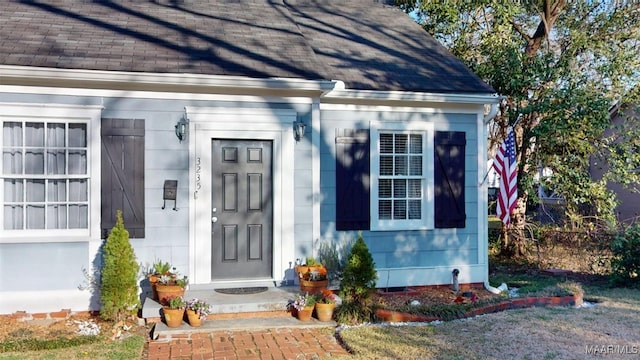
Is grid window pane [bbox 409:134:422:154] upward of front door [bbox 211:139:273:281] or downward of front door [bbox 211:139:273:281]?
upward

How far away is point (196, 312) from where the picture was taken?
568 cm

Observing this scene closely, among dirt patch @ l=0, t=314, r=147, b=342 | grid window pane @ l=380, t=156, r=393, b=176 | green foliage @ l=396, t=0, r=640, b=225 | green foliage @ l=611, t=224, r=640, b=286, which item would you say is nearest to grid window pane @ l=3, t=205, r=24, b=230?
dirt patch @ l=0, t=314, r=147, b=342

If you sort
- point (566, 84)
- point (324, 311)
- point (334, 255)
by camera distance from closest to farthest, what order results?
point (324, 311) → point (334, 255) → point (566, 84)

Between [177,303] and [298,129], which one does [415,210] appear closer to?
[298,129]

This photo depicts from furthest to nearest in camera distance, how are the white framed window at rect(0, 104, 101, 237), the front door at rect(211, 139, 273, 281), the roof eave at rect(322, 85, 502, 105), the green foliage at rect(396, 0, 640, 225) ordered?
the green foliage at rect(396, 0, 640, 225) → the roof eave at rect(322, 85, 502, 105) → the front door at rect(211, 139, 273, 281) → the white framed window at rect(0, 104, 101, 237)

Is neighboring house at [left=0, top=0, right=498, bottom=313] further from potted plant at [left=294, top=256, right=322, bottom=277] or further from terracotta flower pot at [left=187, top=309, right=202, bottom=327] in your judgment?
terracotta flower pot at [left=187, top=309, right=202, bottom=327]

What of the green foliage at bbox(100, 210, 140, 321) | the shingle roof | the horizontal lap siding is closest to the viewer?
the green foliage at bbox(100, 210, 140, 321)

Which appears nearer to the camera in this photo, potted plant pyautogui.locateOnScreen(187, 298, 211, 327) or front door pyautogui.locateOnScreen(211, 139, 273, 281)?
potted plant pyautogui.locateOnScreen(187, 298, 211, 327)

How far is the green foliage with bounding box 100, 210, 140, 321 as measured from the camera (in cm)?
583

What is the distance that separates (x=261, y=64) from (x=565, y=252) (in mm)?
7396

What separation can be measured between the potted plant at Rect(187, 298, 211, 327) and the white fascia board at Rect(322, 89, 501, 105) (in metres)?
3.31

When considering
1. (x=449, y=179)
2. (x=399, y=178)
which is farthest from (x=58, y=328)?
(x=449, y=179)

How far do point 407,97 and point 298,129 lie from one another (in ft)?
5.90

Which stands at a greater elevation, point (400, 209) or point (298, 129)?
point (298, 129)
